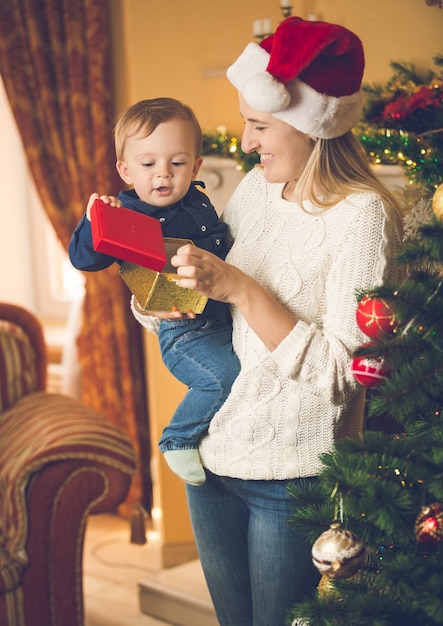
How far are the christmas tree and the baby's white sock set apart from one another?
0.30 metres

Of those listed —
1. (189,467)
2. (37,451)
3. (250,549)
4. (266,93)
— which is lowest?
(37,451)

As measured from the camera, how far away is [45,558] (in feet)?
7.90

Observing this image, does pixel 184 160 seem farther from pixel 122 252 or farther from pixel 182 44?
pixel 182 44

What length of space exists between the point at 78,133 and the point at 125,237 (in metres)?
2.25

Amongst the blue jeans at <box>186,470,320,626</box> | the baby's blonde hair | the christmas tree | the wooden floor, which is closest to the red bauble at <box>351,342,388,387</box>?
the christmas tree

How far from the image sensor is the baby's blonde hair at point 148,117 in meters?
1.43

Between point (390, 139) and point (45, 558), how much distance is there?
5.04ft

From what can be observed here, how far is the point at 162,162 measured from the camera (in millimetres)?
1442

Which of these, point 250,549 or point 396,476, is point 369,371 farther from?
point 250,549

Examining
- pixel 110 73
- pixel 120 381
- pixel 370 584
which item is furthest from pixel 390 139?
pixel 120 381

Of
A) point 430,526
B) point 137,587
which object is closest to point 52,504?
point 137,587

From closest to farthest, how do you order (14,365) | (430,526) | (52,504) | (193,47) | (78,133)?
(430,526), (52,504), (14,365), (193,47), (78,133)

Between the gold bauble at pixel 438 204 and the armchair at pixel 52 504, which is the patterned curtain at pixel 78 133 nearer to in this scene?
the armchair at pixel 52 504

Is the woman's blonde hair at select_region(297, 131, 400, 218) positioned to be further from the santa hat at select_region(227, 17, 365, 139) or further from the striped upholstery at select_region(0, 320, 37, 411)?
the striped upholstery at select_region(0, 320, 37, 411)
